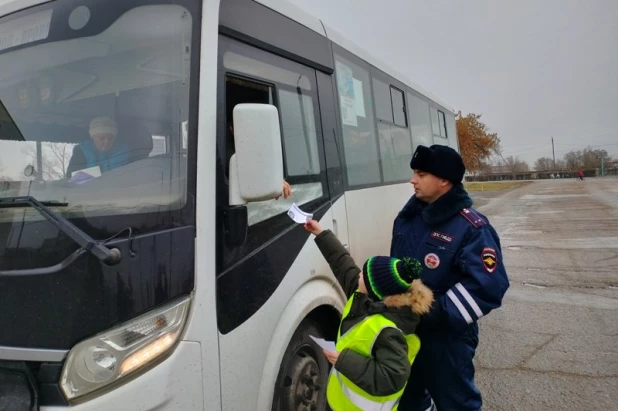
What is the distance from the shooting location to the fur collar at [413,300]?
2.04 metres

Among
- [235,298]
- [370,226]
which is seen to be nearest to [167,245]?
[235,298]

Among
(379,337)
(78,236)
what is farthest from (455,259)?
(78,236)

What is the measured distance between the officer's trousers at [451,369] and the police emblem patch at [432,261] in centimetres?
40

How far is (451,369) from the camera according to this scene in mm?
2354

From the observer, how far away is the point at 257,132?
193 cm

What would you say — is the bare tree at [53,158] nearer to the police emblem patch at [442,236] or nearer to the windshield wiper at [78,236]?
the windshield wiper at [78,236]

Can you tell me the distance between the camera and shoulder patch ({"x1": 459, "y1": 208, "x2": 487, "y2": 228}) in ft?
7.55

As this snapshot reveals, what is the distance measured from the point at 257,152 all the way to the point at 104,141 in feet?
2.39

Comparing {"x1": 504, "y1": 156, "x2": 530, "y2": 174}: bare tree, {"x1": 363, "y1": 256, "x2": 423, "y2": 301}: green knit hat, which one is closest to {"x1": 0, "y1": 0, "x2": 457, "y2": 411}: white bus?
{"x1": 363, "y1": 256, "x2": 423, "y2": 301}: green knit hat

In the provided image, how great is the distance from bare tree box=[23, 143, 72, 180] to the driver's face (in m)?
0.15

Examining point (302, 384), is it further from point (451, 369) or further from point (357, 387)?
point (451, 369)

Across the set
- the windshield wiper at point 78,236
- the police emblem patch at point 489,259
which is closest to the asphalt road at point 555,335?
the police emblem patch at point 489,259

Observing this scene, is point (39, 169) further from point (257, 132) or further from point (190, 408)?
point (190, 408)

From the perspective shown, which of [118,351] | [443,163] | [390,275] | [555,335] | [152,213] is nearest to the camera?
[118,351]
